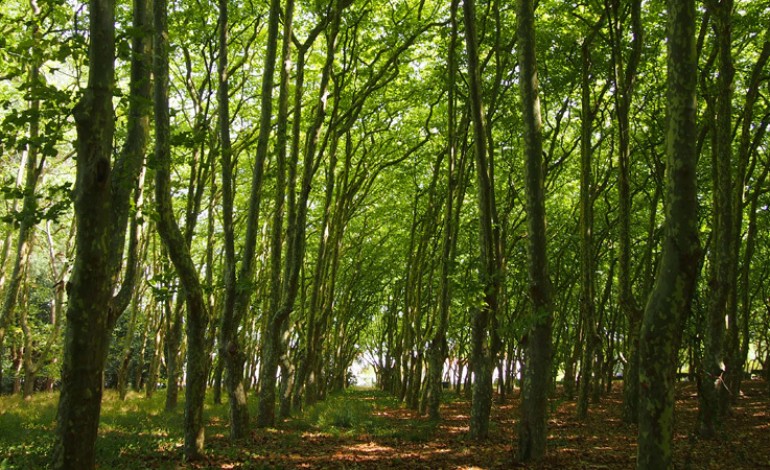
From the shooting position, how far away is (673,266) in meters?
5.23

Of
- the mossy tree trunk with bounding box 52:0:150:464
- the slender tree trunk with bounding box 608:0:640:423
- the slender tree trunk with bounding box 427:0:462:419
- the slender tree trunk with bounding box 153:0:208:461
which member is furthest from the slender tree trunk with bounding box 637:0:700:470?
the slender tree trunk with bounding box 427:0:462:419

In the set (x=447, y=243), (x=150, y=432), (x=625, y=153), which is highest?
(x=625, y=153)

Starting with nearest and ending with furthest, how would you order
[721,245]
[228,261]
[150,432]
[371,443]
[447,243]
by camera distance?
[228,261], [721,245], [371,443], [150,432], [447,243]

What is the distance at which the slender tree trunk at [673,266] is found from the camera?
5.19 meters

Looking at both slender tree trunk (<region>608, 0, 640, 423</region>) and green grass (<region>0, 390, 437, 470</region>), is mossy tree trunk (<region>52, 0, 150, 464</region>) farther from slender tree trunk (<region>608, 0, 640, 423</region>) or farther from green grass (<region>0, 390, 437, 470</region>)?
slender tree trunk (<region>608, 0, 640, 423</region>)

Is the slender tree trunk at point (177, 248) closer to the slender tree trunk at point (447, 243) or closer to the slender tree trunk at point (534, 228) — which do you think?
the slender tree trunk at point (534, 228)

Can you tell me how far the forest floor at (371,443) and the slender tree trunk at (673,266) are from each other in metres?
3.28

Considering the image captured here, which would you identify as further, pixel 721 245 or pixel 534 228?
pixel 721 245

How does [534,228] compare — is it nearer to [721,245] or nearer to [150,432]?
[721,245]

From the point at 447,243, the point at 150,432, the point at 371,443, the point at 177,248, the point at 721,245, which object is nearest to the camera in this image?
the point at 177,248

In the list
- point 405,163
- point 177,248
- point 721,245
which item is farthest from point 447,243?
point 177,248

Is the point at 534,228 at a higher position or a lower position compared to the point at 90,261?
higher

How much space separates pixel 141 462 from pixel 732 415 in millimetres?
15030

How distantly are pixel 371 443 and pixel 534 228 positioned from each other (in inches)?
262
